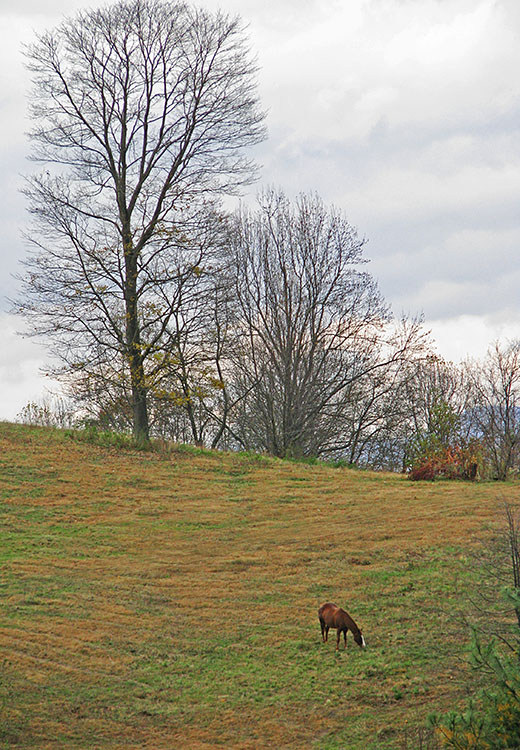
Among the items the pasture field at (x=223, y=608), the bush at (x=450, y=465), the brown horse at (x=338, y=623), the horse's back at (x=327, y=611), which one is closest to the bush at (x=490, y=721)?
the pasture field at (x=223, y=608)

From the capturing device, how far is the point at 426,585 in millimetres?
10273

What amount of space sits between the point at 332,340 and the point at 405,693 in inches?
836

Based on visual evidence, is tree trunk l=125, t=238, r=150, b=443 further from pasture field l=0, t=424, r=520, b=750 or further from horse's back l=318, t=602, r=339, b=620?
horse's back l=318, t=602, r=339, b=620

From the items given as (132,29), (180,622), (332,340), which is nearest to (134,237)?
(132,29)

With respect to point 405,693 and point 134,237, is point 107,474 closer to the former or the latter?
point 134,237

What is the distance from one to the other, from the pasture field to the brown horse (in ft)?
0.56

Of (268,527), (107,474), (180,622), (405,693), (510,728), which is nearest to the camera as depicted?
(510,728)

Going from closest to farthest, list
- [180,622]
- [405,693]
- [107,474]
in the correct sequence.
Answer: [405,693] < [180,622] < [107,474]

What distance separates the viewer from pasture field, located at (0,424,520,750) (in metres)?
7.39

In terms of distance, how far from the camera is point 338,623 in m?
8.73

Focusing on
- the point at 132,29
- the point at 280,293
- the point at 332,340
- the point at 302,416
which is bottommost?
the point at 302,416

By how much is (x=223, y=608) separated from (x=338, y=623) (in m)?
2.08

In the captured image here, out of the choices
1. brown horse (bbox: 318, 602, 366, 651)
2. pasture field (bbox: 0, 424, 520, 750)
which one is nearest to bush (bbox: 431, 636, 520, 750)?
pasture field (bbox: 0, 424, 520, 750)

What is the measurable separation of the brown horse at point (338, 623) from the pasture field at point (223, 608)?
0.56ft
